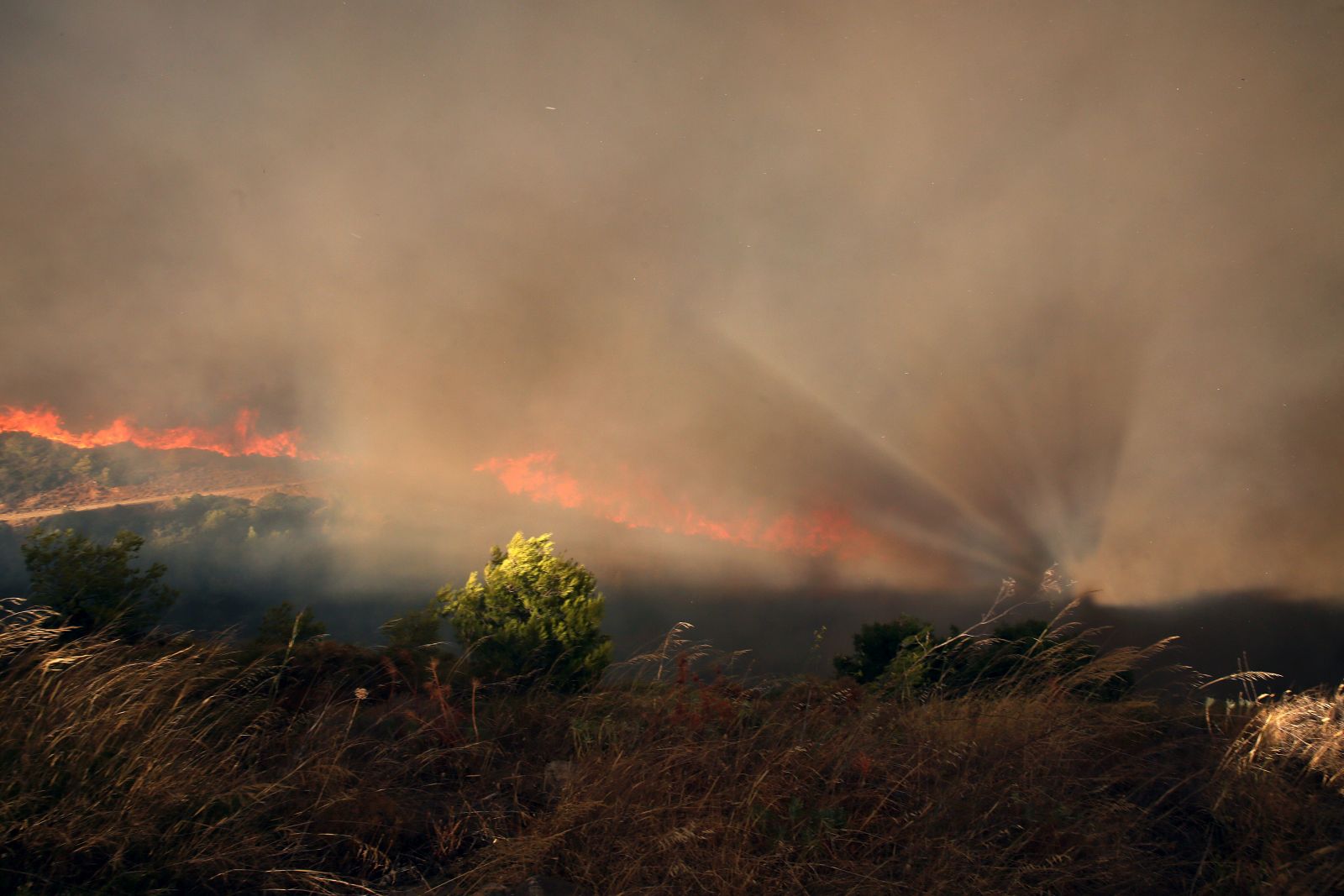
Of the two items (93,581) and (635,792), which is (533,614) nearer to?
(93,581)

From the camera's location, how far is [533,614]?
9492mm

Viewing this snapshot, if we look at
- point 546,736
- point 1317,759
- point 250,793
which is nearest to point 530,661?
point 546,736

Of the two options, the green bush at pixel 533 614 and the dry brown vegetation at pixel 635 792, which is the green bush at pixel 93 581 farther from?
the green bush at pixel 533 614

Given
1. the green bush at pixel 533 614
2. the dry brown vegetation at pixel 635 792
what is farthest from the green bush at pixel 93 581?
the green bush at pixel 533 614

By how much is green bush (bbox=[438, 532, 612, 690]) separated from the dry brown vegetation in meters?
3.93

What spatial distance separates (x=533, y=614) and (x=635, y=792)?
19.7 feet

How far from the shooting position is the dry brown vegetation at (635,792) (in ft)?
10.2

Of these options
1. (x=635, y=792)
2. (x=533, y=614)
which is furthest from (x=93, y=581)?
(x=635, y=792)

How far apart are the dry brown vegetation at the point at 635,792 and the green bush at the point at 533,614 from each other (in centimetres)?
393

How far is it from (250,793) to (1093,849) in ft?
12.8

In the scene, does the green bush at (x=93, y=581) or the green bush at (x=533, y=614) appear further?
the green bush at (x=533, y=614)

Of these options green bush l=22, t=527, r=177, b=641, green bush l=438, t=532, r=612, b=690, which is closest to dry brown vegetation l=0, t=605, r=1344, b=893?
green bush l=22, t=527, r=177, b=641

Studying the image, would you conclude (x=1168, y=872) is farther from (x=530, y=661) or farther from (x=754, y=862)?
(x=530, y=661)

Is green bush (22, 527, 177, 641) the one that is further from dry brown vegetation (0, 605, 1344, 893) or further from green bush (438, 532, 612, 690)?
green bush (438, 532, 612, 690)
